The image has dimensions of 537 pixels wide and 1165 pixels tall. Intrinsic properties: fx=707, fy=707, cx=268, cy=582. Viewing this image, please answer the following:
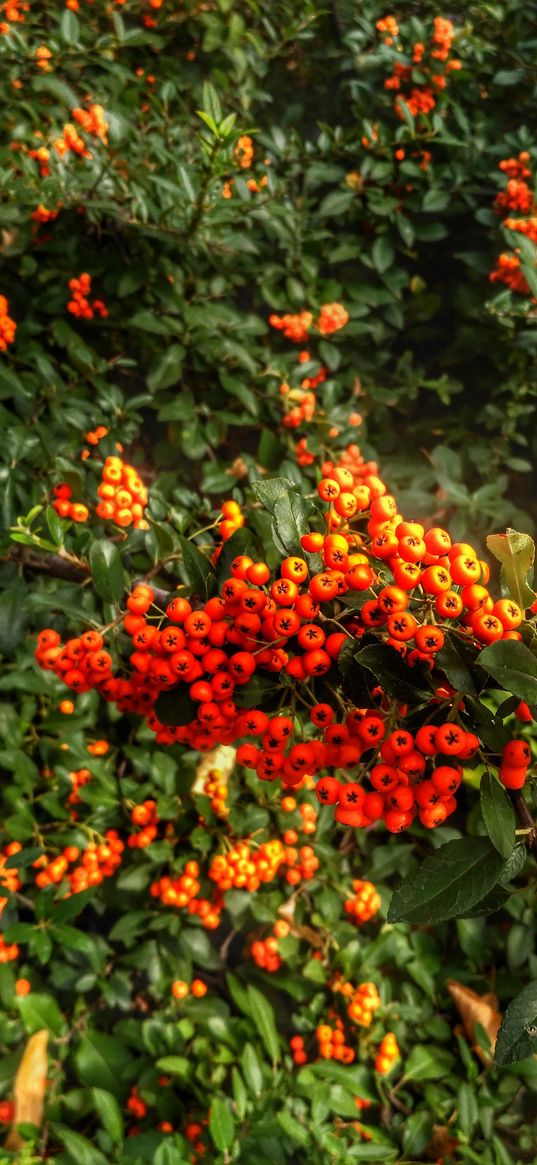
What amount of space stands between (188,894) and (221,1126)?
0.62 meters

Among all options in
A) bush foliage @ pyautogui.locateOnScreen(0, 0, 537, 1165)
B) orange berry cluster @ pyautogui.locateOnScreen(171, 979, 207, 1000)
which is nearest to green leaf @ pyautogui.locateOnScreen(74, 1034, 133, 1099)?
bush foliage @ pyautogui.locateOnScreen(0, 0, 537, 1165)

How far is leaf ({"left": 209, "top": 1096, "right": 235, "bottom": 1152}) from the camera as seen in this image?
1837mm

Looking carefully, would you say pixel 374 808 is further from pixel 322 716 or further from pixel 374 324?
pixel 374 324

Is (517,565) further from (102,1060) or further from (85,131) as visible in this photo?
(85,131)

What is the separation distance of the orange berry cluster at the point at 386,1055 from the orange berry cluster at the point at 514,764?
176cm

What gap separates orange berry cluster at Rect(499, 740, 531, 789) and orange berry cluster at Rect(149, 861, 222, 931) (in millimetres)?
1498

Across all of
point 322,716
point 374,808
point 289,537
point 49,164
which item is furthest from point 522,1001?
point 49,164

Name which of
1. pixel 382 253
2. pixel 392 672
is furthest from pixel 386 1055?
pixel 382 253

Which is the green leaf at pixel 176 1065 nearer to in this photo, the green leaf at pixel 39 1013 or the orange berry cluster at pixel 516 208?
the green leaf at pixel 39 1013

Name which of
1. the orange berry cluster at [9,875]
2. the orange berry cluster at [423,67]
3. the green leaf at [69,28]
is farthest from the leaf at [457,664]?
the orange berry cluster at [423,67]

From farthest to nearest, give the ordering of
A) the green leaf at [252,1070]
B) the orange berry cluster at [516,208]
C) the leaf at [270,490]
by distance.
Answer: the orange berry cluster at [516,208], the green leaf at [252,1070], the leaf at [270,490]

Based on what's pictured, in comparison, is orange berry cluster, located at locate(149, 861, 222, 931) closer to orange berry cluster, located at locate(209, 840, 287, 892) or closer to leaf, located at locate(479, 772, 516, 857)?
orange berry cluster, located at locate(209, 840, 287, 892)

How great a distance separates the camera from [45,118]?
9.84ft

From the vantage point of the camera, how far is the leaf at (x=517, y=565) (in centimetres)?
111
